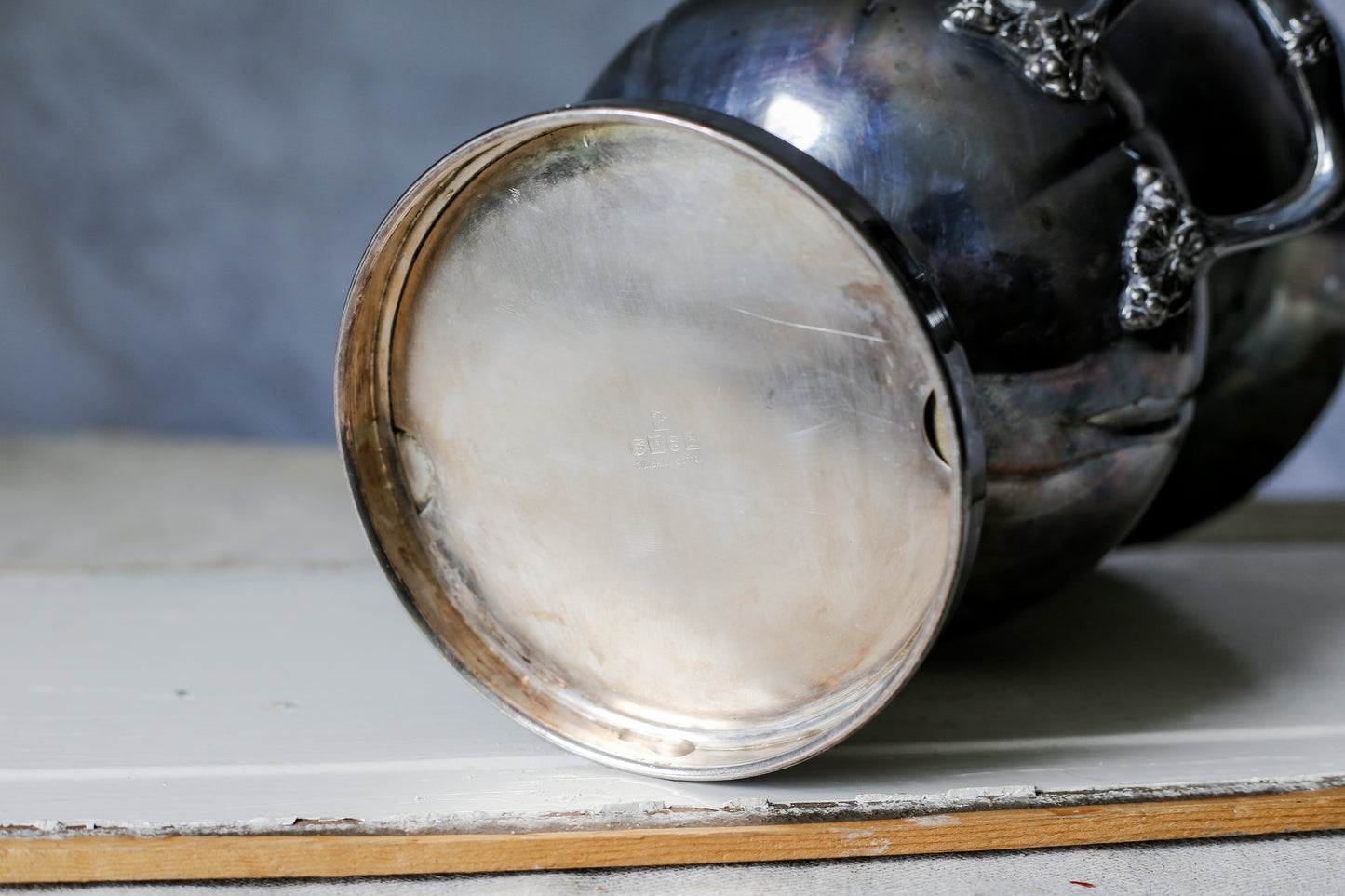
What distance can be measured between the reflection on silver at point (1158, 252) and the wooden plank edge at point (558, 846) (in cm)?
24

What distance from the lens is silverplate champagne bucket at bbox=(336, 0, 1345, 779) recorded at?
54 cm

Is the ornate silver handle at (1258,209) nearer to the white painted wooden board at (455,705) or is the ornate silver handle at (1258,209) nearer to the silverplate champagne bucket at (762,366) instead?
the silverplate champagne bucket at (762,366)

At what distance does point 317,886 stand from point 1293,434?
0.81 meters

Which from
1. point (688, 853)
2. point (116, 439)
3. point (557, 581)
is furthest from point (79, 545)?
point (688, 853)

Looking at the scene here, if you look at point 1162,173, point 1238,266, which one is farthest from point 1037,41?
point 1238,266

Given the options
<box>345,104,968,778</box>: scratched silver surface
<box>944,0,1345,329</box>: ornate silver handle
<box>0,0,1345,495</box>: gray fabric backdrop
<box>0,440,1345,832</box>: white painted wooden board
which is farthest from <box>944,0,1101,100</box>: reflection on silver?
<box>0,0,1345,495</box>: gray fabric backdrop

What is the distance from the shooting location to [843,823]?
1.80ft

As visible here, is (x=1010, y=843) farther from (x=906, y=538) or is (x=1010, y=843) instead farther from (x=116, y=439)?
(x=116, y=439)

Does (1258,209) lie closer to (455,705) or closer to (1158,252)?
(1158,252)

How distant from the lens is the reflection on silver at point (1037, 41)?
61 cm

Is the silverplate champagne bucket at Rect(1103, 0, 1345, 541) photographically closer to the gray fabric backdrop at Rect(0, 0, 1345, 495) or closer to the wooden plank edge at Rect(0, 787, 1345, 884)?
the wooden plank edge at Rect(0, 787, 1345, 884)

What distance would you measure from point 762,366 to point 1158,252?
223 mm

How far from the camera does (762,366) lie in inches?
21.7

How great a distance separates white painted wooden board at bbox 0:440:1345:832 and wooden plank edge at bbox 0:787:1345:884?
0.01 metres
